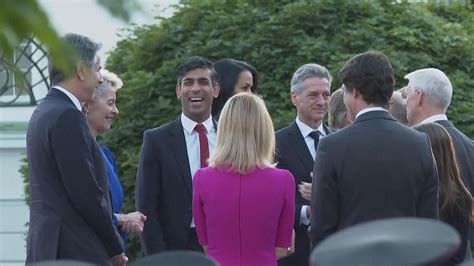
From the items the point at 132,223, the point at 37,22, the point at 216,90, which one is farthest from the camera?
the point at 216,90

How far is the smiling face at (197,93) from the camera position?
754 cm

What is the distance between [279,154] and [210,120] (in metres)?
0.50

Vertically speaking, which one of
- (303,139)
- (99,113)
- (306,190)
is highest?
(99,113)

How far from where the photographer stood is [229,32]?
35.1ft

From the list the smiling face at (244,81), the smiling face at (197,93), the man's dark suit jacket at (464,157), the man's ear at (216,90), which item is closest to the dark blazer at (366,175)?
the man's dark suit jacket at (464,157)

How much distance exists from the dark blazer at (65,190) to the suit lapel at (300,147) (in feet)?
5.32

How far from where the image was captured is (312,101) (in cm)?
766

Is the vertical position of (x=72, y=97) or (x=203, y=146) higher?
(x=72, y=97)

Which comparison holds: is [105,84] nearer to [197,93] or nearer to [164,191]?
[197,93]

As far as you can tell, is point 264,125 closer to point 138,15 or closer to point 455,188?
point 455,188

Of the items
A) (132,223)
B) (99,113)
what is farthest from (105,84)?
(132,223)

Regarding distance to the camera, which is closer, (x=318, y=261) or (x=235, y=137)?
(x=318, y=261)

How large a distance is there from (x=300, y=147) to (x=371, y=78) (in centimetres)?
161

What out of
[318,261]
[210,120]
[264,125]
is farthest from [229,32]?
[318,261]
